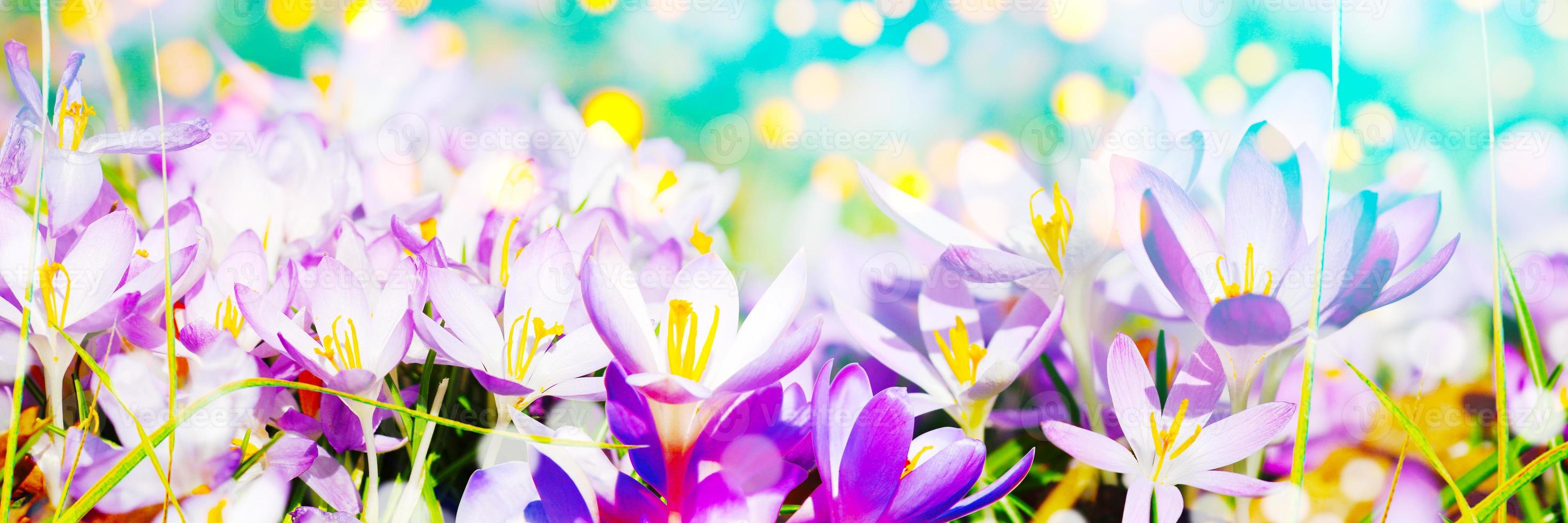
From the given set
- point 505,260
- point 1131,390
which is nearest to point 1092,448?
point 1131,390

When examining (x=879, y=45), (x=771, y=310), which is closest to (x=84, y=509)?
(x=771, y=310)

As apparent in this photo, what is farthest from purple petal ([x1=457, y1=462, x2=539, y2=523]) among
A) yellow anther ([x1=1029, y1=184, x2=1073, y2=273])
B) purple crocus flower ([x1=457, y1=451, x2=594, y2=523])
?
yellow anther ([x1=1029, y1=184, x2=1073, y2=273])

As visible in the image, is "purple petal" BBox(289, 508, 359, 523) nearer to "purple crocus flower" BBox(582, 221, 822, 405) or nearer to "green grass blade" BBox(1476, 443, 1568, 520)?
"purple crocus flower" BBox(582, 221, 822, 405)

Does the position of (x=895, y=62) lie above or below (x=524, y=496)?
above

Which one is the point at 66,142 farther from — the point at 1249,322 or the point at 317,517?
the point at 1249,322

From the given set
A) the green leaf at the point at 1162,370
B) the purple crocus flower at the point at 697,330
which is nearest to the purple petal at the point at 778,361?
the purple crocus flower at the point at 697,330

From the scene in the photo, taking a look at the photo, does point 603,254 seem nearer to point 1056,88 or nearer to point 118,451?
point 118,451
